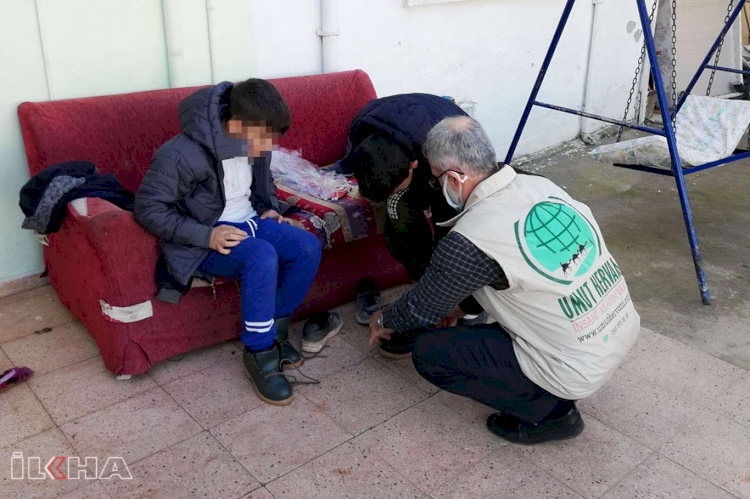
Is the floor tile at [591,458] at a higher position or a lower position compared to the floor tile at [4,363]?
lower

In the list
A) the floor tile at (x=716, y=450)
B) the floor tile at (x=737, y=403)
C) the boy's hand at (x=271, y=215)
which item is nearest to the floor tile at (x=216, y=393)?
the boy's hand at (x=271, y=215)

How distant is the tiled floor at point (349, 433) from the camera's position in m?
2.20

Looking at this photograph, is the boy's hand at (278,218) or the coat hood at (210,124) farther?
the boy's hand at (278,218)

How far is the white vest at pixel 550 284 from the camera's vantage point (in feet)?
6.67

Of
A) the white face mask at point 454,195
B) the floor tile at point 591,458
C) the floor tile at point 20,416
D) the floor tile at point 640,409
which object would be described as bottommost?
the floor tile at point 591,458

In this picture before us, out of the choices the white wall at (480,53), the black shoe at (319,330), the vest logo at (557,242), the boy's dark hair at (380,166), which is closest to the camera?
the vest logo at (557,242)

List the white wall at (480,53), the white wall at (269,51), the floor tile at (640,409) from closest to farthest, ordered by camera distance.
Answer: the floor tile at (640,409) < the white wall at (269,51) < the white wall at (480,53)

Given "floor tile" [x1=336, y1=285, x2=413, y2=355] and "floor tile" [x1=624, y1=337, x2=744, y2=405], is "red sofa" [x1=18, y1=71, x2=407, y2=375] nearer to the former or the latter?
"floor tile" [x1=336, y1=285, x2=413, y2=355]

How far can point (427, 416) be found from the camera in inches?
100

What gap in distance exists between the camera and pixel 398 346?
287 cm

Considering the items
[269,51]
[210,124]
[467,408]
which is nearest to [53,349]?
[210,124]

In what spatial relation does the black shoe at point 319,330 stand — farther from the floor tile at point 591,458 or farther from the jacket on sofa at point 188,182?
the floor tile at point 591,458

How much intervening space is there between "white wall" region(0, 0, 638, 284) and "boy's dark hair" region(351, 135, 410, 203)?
1.27m

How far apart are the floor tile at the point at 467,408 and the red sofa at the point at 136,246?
2.64 ft
